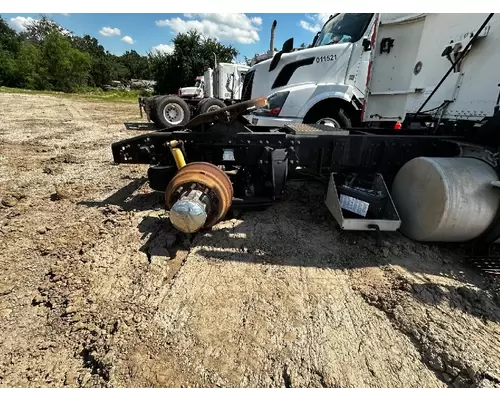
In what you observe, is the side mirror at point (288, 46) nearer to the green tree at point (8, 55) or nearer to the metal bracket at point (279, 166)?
the metal bracket at point (279, 166)

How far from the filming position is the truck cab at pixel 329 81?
5277 mm

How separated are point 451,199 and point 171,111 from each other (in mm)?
9000

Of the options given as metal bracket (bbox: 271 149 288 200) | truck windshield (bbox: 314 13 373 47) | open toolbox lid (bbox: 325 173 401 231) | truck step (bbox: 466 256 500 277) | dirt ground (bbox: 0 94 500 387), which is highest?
truck windshield (bbox: 314 13 373 47)

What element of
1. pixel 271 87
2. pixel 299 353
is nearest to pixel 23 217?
pixel 299 353

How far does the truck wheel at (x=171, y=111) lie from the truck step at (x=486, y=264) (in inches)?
342

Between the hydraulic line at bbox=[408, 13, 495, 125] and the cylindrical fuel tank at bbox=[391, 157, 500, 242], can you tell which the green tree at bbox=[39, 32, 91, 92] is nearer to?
the hydraulic line at bbox=[408, 13, 495, 125]

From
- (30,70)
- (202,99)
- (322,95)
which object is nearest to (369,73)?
(322,95)

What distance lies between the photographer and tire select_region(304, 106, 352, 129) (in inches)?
209

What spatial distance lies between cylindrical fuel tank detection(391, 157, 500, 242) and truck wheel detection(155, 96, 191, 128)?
8.25 meters

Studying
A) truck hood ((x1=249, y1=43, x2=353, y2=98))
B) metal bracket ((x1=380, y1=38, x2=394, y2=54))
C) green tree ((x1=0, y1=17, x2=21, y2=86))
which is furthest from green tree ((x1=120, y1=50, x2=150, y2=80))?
metal bracket ((x1=380, y1=38, x2=394, y2=54))

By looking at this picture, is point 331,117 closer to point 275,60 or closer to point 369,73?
point 369,73

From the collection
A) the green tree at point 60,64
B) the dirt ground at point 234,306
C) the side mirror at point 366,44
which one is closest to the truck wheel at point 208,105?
the side mirror at point 366,44

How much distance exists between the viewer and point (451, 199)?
92.0 inches

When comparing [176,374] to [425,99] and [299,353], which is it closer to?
[299,353]
